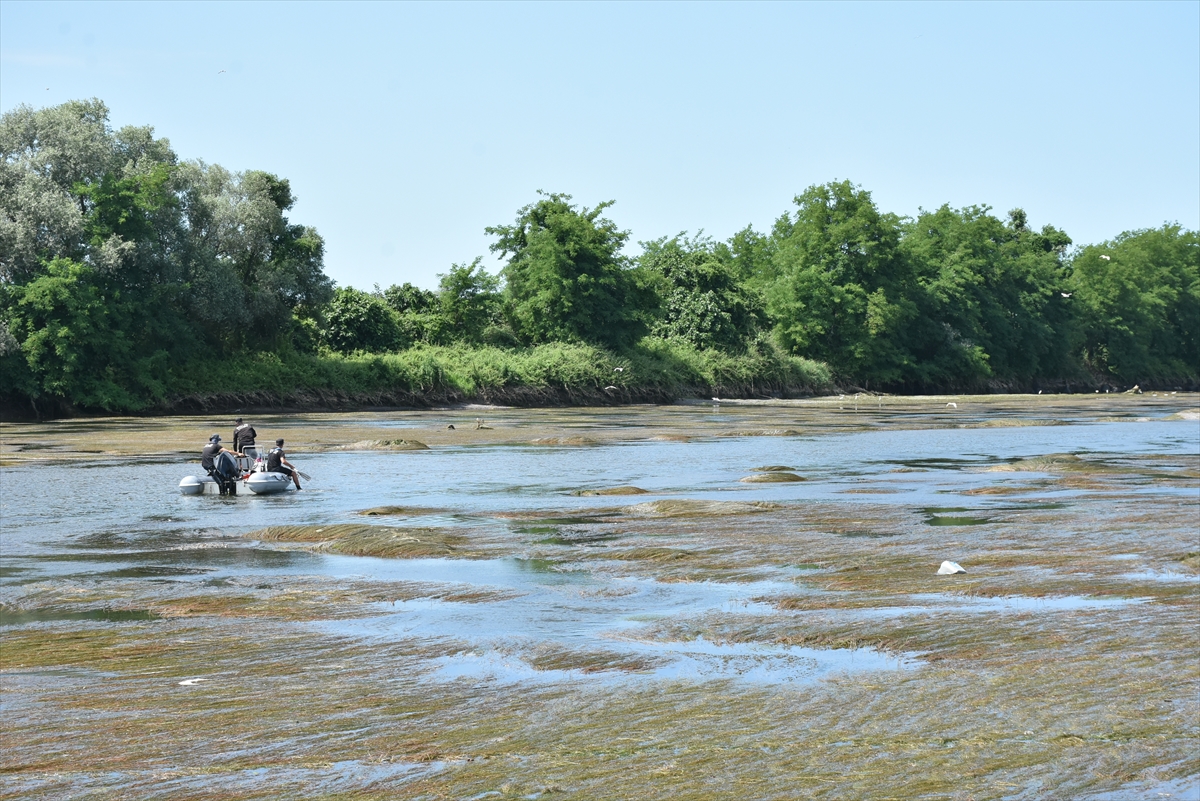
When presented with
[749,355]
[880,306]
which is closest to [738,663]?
[749,355]

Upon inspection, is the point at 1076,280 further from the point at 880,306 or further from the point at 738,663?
the point at 738,663

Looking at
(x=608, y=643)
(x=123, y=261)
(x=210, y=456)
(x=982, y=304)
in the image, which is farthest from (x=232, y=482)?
(x=982, y=304)

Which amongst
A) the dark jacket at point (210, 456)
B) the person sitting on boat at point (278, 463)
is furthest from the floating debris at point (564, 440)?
the dark jacket at point (210, 456)

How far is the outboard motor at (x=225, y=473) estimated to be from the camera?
89.4 ft

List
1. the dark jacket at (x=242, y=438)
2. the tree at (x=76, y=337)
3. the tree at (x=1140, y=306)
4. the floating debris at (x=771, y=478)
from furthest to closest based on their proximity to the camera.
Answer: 1. the tree at (x=1140, y=306)
2. the tree at (x=76, y=337)
3. the dark jacket at (x=242, y=438)
4. the floating debris at (x=771, y=478)

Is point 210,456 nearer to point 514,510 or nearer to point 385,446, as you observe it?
point 514,510

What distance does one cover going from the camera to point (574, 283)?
88625 millimetres

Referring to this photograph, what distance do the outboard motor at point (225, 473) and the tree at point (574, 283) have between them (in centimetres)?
6079

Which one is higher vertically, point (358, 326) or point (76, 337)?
point (358, 326)

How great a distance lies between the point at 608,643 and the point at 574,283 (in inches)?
3078

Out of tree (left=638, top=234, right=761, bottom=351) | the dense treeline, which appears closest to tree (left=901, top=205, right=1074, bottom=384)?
the dense treeline

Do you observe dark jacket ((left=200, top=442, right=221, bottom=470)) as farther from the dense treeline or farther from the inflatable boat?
the dense treeline

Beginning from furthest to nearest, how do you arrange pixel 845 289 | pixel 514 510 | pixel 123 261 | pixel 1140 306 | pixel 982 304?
pixel 1140 306 → pixel 982 304 → pixel 845 289 → pixel 123 261 → pixel 514 510

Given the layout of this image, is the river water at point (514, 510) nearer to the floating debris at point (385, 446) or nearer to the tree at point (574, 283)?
the floating debris at point (385, 446)
